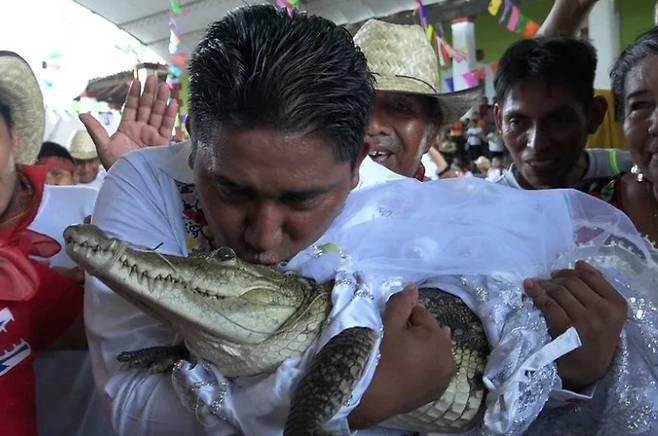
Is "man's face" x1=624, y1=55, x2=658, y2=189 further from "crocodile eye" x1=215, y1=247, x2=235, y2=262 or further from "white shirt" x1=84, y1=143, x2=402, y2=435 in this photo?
"crocodile eye" x1=215, y1=247, x2=235, y2=262

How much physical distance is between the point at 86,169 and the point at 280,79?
5169mm

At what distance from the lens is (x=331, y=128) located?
3.40ft

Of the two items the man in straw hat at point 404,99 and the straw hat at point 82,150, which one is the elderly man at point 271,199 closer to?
the man in straw hat at point 404,99

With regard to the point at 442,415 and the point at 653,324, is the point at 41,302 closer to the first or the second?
the point at 442,415

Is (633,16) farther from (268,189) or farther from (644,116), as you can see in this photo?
(268,189)

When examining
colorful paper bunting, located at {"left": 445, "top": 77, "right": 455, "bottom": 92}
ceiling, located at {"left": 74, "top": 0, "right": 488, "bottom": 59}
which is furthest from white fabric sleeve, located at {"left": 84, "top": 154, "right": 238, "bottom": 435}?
colorful paper bunting, located at {"left": 445, "top": 77, "right": 455, "bottom": 92}

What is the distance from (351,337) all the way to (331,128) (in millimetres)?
337

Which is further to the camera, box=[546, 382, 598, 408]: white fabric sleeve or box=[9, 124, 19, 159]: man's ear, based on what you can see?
box=[9, 124, 19, 159]: man's ear

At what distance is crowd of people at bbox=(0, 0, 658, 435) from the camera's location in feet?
3.20

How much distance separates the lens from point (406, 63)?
201cm

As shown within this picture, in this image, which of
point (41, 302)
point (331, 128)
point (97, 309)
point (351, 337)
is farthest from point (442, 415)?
point (41, 302)

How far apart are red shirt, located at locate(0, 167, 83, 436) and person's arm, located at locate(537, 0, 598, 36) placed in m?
1.99

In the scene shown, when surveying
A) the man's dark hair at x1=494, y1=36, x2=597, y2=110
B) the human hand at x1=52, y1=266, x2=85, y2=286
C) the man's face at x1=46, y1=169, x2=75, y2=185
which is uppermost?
the man's dark hair at x1=494, y1=36, x2=597, y2=110

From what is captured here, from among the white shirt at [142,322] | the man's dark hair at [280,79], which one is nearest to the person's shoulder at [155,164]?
the white shirt at [142,322]
